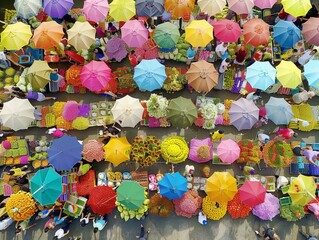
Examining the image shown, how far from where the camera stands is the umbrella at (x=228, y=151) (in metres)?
10.2

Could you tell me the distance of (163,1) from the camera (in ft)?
36.3

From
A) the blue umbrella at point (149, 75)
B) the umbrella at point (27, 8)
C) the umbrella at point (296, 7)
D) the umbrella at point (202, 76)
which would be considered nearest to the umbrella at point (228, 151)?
the umbrella at point (202, 76)

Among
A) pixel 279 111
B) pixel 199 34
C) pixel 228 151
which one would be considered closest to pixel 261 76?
pixel 279 111

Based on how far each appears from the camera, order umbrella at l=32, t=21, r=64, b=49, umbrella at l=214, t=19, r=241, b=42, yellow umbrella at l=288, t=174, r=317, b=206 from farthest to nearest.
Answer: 1. umbrella at l=214, t=19, r=241, b=42
2. umbrella at l=32, t=21, r=64, b=49
3. yellow umbrella at l=288, t=174, r=317, b=206

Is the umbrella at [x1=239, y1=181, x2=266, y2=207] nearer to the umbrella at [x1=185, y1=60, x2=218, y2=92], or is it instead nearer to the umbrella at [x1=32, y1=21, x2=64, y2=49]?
the umbrella at [x1=185, y1=60, x2=218, y2=92]

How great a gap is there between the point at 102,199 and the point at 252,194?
16.9ft

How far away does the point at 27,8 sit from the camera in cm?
1084

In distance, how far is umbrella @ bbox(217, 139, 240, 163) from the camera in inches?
404

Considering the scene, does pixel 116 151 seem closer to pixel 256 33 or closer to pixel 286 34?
pixel 256 33

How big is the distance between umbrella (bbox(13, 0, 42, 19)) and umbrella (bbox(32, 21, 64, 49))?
934 millimetres

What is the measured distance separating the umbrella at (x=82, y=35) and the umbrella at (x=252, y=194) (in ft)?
25.5

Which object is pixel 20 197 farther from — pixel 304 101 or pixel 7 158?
pixel 304 101

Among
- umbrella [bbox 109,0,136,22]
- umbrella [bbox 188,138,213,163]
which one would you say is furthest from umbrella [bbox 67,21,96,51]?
umbrella [bbox 188,138,213,163]

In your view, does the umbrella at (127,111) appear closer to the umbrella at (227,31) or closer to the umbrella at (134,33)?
the umbrella at (134,33)
